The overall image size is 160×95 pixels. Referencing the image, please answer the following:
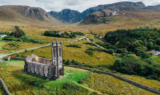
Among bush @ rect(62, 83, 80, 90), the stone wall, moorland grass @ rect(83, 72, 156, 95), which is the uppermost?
the stone wall

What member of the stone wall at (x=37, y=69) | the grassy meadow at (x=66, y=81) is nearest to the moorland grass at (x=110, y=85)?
the grassy meadow at (x=66, y=81)

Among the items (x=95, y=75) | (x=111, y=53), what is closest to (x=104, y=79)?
(x=95, y=75)

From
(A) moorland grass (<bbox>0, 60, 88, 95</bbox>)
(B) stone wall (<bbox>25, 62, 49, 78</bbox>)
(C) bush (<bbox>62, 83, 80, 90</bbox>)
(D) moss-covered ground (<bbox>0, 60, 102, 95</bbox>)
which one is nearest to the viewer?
(D) moss-covered ground (<bbox>0, 60, 102, 95</bbox>)

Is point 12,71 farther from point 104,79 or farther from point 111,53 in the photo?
point 111,53

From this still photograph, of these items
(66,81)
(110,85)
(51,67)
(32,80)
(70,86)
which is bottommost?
(110,85)

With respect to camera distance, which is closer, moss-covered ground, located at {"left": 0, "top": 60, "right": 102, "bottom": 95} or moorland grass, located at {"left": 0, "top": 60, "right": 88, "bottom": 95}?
moss-covered ground, located at {"left": 0, "top": 60, "right": 102, "bottom": 95}

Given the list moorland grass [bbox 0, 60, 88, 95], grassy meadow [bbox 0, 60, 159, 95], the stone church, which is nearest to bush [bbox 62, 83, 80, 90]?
grassy meadow [bbox 0, 60, 159, 95]

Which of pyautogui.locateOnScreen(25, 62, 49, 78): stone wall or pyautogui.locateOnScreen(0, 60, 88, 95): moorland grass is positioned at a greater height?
pyautogui.locateOnScreen(25, 62, 49, 78): stone wall

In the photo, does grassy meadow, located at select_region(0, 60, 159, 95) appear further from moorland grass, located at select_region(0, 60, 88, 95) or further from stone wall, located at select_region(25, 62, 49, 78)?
stone wall, located at select_region(25, 62, 49, 78)

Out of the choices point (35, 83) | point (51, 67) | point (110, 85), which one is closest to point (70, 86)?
point (51, 67)

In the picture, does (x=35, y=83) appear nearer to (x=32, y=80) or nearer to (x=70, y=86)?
(x=32, y=80)

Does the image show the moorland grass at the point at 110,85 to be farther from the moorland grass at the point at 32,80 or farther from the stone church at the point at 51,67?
the stone church at the point at 51,67
